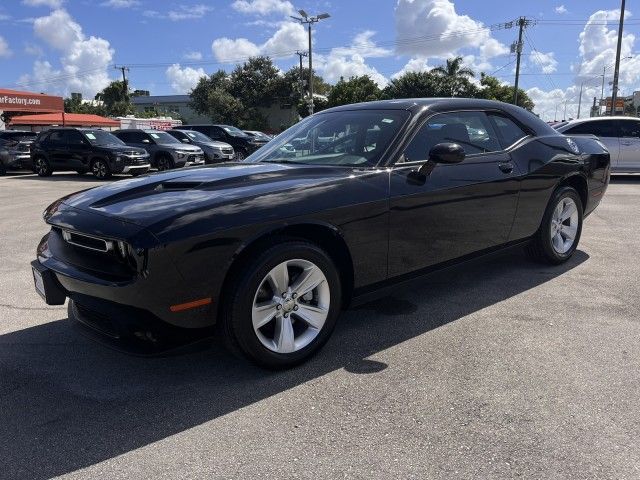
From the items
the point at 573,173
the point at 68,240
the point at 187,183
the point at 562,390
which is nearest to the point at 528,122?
the point at 573,173

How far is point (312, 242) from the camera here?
10.2 ft

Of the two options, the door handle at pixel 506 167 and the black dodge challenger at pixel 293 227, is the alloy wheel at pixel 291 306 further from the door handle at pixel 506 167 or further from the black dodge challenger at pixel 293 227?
the door handle at pixel 506 167

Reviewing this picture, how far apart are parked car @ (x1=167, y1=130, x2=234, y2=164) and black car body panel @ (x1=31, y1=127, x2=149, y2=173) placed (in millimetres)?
3154

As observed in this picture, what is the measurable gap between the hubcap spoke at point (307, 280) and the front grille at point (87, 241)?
102cm

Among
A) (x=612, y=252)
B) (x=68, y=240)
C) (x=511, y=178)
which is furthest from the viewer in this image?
(x=612, y=252)

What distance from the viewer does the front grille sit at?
8.89 feet

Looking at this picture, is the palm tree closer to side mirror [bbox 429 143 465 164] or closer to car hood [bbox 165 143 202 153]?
car hood [bbox 165 143 202 153]

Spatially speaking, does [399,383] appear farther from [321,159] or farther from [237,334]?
[321,159]

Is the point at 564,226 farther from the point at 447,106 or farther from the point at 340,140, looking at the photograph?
the point at 340,140

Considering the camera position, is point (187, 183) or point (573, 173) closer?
point (187, 183)

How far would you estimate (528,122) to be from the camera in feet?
15.8

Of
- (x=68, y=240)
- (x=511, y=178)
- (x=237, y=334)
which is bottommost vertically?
(x=237, y=334)

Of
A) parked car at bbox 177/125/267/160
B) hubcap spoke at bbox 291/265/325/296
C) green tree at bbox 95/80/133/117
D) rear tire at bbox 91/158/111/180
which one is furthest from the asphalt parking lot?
green tree at bbox 95/80/133/117

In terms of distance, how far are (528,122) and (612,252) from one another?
199cm
